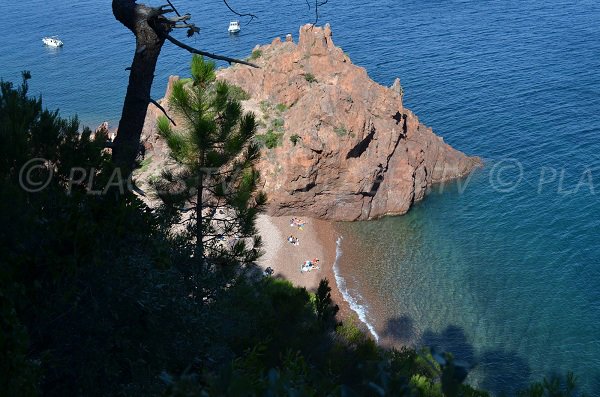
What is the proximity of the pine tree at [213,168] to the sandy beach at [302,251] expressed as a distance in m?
13.4

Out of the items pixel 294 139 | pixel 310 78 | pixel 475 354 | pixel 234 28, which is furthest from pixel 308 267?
pixel 234 28

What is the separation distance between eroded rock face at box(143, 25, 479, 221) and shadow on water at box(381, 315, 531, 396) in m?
8.25

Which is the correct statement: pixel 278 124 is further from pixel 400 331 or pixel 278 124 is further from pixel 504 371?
pixel 504 371

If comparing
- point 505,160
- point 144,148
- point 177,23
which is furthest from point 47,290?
point 505,160

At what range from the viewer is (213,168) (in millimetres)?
11273

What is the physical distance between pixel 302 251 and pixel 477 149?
14.2m

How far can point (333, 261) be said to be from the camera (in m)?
28.6

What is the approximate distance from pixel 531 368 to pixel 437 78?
28.9 metres

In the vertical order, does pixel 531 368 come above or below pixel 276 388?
above

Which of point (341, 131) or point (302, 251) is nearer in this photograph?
point (302, 251)

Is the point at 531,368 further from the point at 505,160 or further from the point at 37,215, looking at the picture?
the point at 37,215

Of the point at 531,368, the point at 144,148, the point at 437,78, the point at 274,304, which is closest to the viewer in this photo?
the point at 274,304

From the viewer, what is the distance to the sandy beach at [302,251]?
2672cm

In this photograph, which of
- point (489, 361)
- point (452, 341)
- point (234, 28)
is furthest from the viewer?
point (234, 28)
